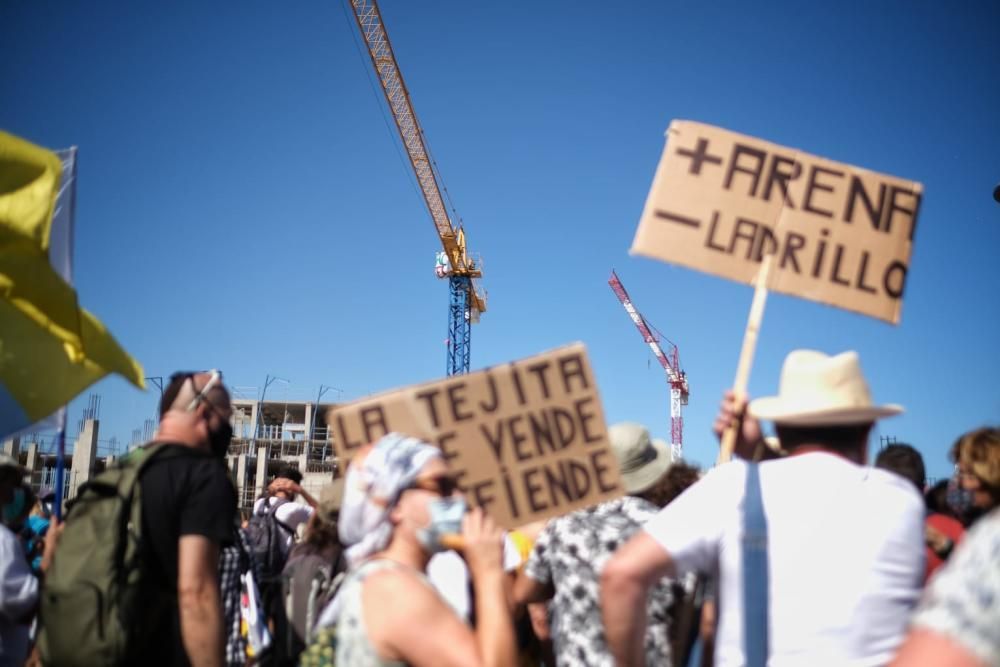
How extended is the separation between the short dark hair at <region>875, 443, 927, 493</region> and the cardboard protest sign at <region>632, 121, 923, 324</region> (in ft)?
6.76

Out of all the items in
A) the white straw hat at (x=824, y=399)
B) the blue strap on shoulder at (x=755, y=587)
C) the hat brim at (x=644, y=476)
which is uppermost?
the white straw hat at (x=824, y=399)

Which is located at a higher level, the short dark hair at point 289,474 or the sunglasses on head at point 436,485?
the sunglasses on head at point 436,485

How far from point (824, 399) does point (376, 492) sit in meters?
1.58

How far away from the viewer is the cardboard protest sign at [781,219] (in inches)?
115

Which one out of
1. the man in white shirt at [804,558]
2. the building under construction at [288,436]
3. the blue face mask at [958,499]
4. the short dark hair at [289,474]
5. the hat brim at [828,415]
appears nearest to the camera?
the man in white shirt at [804,558]

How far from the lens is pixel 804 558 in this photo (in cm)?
229

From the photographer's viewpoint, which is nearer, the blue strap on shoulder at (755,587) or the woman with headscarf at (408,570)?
the woman with headscarf at (408,570)

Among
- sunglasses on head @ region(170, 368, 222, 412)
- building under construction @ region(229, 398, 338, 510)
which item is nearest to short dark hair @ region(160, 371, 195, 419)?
sunglasses on head @ region(170, 368, 222, 412)

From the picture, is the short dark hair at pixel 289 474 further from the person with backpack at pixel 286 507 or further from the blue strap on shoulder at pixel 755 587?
the blue strap on shoulder at pixel 755 587

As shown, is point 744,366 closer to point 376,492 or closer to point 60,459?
point 376,492

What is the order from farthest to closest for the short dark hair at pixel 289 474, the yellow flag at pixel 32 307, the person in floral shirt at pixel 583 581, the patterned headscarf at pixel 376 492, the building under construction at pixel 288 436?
the building under construction at pixel 288 436 < the short dark hair at pixel 289 474 < the yellow flag at pixel 32 307 < the person in floral shirt at pixel 583 581 < the patterned headscarf at pixel 376 492

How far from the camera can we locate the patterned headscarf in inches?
93.0

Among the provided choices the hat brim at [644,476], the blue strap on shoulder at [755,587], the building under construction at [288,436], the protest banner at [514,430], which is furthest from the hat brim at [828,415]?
the building under construction at [288,436]

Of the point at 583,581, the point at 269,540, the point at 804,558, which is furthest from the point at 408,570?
the point at 269,540
